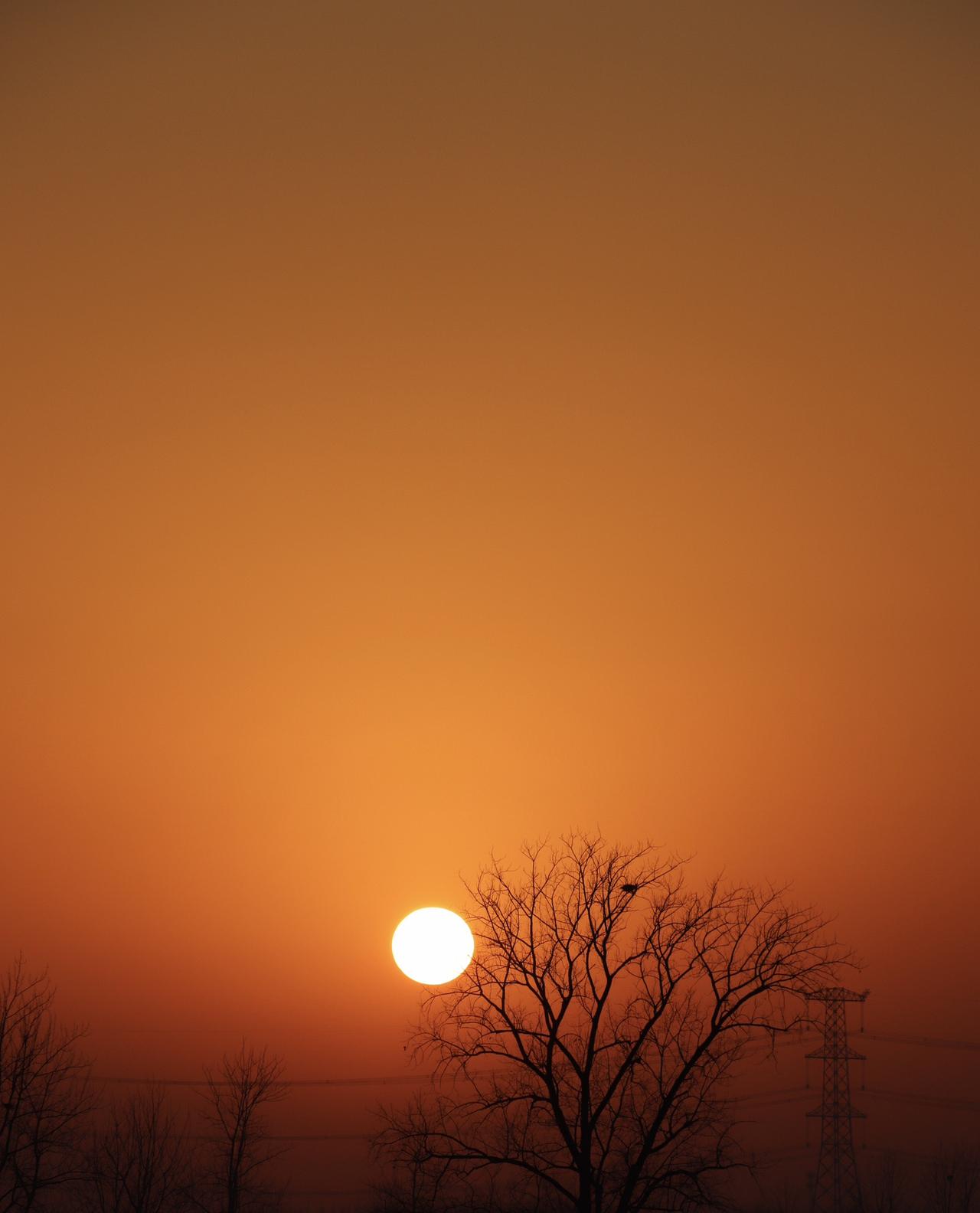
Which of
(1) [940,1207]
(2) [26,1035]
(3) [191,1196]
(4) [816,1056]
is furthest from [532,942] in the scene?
(1) [940,1207]

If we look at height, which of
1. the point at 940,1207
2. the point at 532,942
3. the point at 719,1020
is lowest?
the point at 940,1207

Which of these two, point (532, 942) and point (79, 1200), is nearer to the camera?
point (532, 942)

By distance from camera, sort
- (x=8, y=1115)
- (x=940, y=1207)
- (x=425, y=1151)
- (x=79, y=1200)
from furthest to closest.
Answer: (x=940, y=1207) < (x=79, y=1200) < (x=8, y=1115) < (x=425, y=1151)

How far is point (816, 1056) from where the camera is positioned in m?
60.5

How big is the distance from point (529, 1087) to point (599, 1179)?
1946mm

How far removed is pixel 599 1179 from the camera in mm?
21078

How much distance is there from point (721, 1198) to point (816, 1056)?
4000cm

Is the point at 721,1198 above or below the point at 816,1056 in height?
below

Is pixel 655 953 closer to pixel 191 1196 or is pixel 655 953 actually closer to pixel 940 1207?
pixel 191 1196

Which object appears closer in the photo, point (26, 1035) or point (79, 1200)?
point (26, 1035)

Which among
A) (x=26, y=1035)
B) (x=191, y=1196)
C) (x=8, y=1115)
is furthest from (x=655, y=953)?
(x=191, y=1196)

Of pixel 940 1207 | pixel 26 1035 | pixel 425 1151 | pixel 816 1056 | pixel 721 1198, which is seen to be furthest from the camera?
pixel 940 1207

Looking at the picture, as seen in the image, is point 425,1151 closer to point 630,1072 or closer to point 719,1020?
point 630,1072

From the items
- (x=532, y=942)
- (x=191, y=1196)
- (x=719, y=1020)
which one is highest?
(x=532, y=942)
